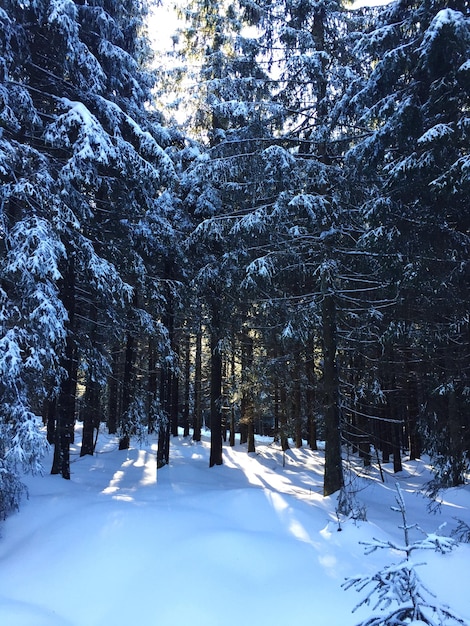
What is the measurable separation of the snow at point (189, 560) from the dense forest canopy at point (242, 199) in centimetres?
122

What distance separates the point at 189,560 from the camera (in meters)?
5.46

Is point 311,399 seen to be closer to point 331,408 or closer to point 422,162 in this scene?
point 331,408

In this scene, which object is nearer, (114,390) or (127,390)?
(127,390)

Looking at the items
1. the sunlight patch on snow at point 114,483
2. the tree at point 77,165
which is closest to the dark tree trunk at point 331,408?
the tree at point 77,165

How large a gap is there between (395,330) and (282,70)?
22.3 ft

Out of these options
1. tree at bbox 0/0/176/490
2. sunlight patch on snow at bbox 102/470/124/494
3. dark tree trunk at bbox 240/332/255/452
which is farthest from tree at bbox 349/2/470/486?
sunlight patch on snow at bbox 102/470/124/494

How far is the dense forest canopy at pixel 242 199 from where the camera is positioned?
22.8 feet

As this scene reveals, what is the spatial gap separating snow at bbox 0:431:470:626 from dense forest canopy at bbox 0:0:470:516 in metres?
1.22

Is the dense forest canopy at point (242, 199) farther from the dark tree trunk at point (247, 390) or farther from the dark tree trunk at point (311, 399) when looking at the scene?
the dark tree trunk at point (311, 399)

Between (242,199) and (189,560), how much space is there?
27.6 feet

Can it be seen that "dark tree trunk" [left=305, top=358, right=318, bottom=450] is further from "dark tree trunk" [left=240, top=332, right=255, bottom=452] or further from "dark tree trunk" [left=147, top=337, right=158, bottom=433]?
"dark tree trunk" [left=147, top=337, right=158, bottom=433]

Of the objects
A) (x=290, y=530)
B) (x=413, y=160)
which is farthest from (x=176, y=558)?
(x=413, y=160)

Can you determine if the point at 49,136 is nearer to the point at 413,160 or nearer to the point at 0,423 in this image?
the point at 0,423

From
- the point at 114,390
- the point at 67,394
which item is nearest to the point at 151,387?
the point at 67,394
